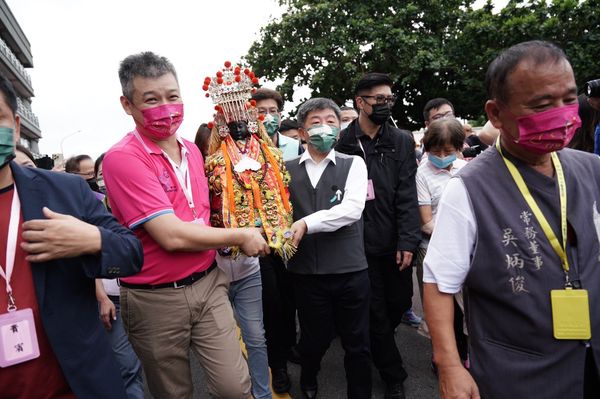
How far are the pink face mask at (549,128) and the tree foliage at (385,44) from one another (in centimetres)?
1385

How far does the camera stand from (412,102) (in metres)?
18.4

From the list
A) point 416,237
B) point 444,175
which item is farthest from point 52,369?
point 444,175

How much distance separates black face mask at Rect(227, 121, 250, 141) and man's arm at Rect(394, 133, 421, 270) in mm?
1333

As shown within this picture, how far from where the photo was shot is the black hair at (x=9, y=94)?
1483 mm

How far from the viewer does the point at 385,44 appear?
48.1 feet

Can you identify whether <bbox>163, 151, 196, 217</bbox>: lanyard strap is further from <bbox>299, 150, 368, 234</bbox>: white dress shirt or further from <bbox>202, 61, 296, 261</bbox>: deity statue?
A: <bbox>299, 150, 368, 234</bbox>: white dress shirt

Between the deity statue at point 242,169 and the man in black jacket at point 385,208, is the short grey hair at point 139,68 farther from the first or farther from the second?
the man in black jacket at point 385,208

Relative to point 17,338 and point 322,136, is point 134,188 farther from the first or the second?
point 322,136

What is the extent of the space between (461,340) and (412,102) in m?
16.2

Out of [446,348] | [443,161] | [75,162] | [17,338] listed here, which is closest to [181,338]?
[17,338]

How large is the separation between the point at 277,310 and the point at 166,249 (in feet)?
4.74

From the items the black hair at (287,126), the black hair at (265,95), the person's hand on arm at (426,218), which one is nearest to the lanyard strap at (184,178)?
the black hair at (265,95)

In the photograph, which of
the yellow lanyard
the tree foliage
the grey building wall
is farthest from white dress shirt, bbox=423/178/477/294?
the grey building wall

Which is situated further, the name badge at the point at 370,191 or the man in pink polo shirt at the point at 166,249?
the name badge at the point at 370,191
